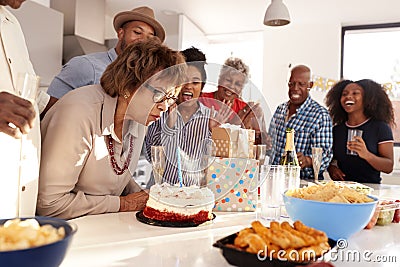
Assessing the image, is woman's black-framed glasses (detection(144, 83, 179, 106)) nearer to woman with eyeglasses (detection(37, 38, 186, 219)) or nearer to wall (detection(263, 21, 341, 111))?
woman with eyeglasses (detection(37, 38, 186, 219))

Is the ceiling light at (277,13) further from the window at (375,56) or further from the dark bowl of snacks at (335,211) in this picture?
the dark bowl of snacks at (335,211)

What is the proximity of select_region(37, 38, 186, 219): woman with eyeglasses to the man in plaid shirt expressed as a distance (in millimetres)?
1062

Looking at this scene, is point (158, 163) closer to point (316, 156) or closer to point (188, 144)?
point (188, 144)

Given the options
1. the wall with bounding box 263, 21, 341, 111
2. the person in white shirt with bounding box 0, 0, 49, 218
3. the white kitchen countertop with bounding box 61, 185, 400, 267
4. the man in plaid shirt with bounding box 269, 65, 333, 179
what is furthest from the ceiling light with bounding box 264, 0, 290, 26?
the person in white shirt with bounding box 0, 0, 49, 218

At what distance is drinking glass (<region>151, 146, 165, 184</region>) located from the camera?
1096mm

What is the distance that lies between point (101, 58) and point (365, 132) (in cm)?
159

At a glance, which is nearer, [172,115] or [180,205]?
[180,205]

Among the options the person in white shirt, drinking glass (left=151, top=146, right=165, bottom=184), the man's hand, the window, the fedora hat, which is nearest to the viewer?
the man's hand

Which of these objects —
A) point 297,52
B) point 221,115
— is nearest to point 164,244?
point 221,115

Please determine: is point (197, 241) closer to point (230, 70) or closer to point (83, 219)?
point (83, 219)

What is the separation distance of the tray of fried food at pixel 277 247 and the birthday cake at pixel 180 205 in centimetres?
30

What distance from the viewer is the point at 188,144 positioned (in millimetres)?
1087

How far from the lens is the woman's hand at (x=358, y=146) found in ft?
6.04

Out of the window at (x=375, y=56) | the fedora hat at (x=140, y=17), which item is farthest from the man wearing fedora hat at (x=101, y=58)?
the window at (x=375, y=56)
